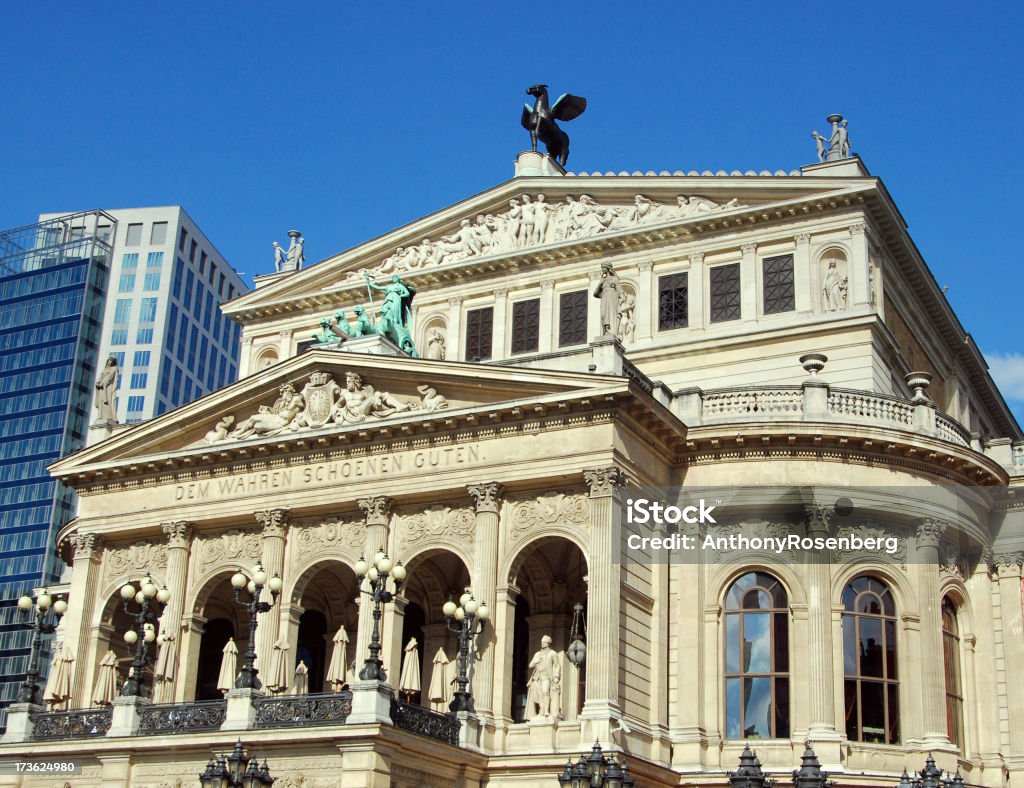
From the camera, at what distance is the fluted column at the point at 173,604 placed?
37303mm

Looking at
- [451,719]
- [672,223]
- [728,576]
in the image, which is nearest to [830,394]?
[728,576]

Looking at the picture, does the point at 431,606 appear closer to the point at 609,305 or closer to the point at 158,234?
the point at 609,305

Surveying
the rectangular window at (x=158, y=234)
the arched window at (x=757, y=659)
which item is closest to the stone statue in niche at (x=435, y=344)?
the arched window at (x=757, y=659)

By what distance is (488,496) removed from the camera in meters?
34.9

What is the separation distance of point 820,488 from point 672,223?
11.3m

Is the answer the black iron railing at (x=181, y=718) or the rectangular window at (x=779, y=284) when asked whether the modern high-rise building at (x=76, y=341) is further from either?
the black iron railing at (x=181, y=718)

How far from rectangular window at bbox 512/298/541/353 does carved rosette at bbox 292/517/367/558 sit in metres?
10.1

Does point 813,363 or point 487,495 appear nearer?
point 487,495

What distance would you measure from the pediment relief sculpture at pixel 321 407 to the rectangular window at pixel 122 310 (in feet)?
242

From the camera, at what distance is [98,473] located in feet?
132

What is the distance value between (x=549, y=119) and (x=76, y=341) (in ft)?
220

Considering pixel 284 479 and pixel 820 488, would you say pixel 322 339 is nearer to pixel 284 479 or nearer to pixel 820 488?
pixel 284 479

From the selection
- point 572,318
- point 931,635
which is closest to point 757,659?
point 931,635

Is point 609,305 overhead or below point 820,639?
overhead
